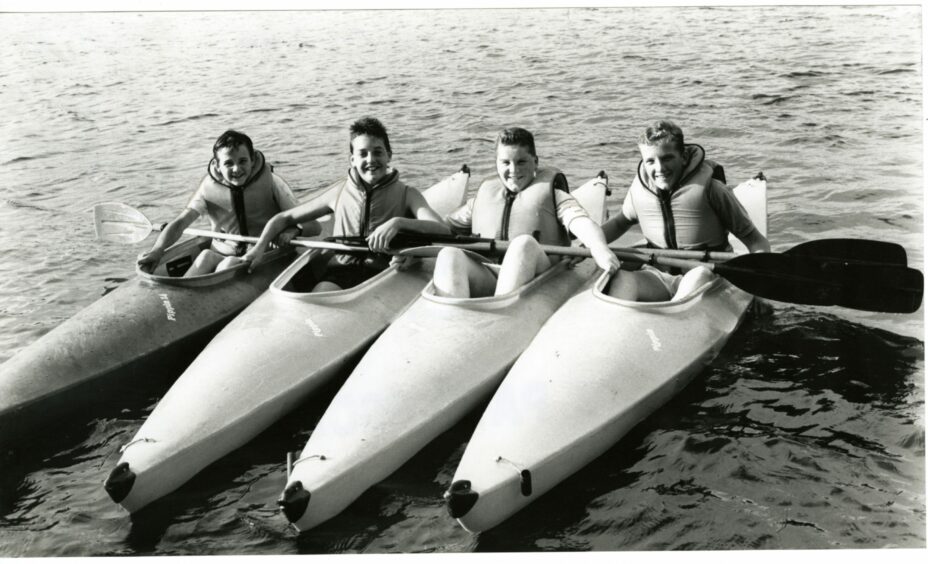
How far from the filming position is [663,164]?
468cm

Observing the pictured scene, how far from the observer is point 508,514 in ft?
10.9

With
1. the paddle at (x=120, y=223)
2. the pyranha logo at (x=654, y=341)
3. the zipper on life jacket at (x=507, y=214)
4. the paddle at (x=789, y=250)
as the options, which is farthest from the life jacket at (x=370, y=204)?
the pyranha logo at (x=654, y=341)

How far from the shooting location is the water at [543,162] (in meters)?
3.47

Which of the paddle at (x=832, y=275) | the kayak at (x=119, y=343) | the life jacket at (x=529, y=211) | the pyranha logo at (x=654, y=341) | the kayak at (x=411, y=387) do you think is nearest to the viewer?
the kayak at (x=411, y=387)

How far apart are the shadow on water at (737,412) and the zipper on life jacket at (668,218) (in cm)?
61

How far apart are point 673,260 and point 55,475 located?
3181 millimetres

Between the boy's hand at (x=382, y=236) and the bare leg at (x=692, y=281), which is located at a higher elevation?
the boy's hand at (x=382, y=236)

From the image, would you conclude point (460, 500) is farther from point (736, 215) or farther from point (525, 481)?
point (736, 215)

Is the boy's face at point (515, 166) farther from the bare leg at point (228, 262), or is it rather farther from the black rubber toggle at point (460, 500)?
→ the black rubber toggle at point (460, 500)

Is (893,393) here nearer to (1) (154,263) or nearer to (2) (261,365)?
(2) (261,365)

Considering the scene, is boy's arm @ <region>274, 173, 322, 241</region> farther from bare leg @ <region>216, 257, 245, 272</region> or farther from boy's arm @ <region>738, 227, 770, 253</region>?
boy's arm @ <region>738, 227, 770, 253</region>

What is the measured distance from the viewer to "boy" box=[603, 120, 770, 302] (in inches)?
180

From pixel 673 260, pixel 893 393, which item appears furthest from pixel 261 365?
pixel 893 393

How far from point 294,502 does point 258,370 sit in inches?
38.3
